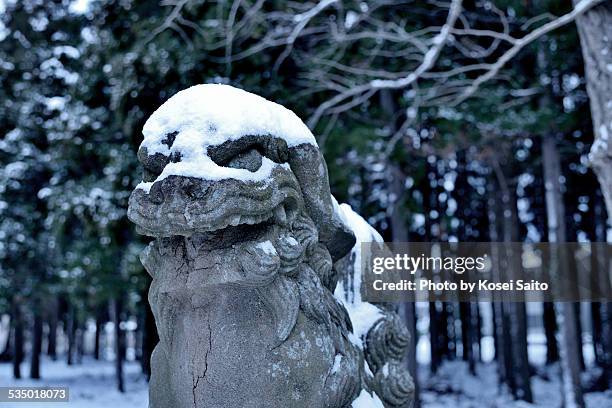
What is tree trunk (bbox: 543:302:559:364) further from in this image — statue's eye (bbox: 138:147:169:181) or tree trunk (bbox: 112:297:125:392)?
statue's eye (bbox: 138:147:169:181)

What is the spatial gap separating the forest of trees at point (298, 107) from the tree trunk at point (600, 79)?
97 centimetres

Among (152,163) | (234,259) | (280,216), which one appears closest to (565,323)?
(280,216)

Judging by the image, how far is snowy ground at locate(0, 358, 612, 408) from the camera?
1102 cm

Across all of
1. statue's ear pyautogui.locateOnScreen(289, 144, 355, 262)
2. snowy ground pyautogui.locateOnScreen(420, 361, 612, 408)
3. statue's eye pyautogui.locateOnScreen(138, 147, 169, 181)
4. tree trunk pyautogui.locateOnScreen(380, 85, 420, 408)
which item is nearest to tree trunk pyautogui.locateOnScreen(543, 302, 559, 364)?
snowy ground pyautogui.locateOnScreen(420, 361, 612, 408)

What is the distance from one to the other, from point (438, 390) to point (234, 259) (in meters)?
11.8

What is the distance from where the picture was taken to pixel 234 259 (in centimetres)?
214

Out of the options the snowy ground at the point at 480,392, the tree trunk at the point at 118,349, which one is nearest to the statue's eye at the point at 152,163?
the snowy ground at the point at 480,392

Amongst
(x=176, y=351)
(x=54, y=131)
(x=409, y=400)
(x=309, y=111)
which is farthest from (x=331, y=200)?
(x=54, y=131)

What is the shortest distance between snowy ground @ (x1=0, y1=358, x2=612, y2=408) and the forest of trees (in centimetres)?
62

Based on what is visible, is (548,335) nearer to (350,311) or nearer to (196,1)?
(196,1)

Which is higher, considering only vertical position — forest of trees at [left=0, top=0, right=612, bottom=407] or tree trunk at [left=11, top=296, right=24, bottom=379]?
forest of trees at [left=0, top=0, right=612, bottom=407]

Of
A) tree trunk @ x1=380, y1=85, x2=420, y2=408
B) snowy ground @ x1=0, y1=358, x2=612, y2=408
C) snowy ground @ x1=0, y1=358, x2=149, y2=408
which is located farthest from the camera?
snowy ground @ x1=0, y1=358, x2=612, y2=408

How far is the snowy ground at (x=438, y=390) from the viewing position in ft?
36.2

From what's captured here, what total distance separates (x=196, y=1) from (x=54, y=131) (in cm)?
367
